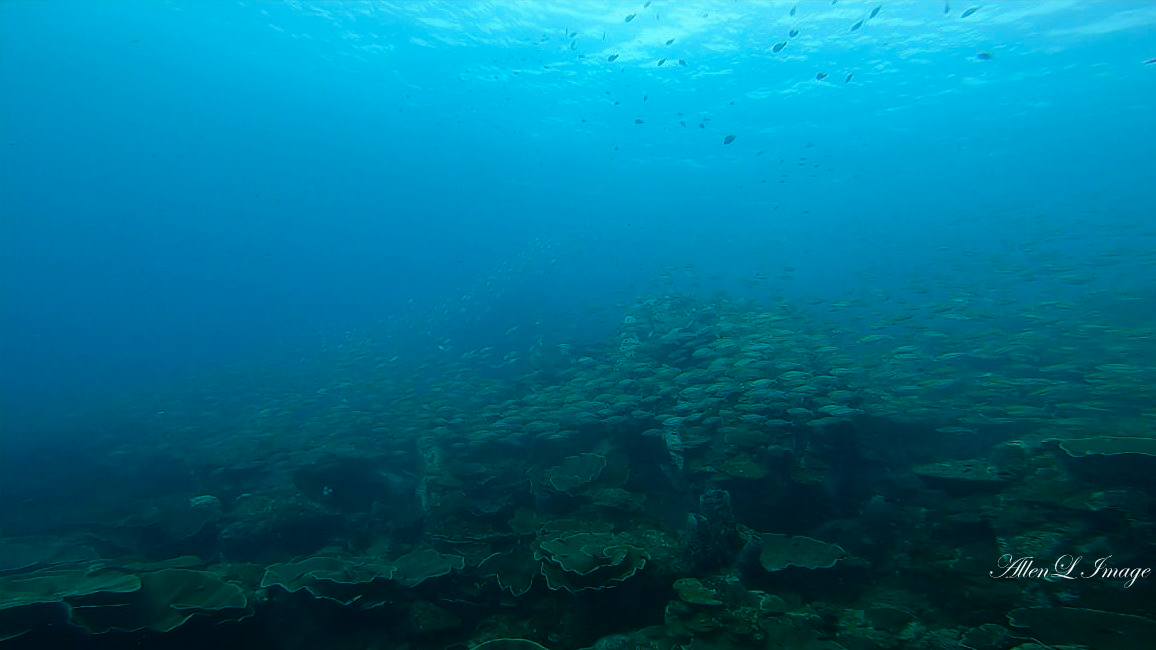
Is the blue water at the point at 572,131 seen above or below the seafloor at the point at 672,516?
above

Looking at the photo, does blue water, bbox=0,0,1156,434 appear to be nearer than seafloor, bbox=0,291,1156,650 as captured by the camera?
A: No

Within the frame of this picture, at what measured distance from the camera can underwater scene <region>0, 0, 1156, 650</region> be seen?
555cm

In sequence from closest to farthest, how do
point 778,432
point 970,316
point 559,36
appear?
point 778,432
point 970,316
point 559,36

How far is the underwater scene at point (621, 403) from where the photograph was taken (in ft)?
18.2

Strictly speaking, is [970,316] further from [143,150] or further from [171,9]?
[143,150]

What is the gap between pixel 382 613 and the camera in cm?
595

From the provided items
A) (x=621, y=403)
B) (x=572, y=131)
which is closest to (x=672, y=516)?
(x=621, y=403)

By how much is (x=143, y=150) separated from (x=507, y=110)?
4608 cm

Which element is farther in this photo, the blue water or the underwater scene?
the blue water

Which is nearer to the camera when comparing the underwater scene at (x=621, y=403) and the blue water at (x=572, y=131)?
the underwater scene at (x=621, y=403)

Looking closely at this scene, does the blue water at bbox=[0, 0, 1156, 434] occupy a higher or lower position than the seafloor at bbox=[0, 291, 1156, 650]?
higher

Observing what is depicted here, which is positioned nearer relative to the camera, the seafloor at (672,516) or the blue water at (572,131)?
the seafloor at (672,516)

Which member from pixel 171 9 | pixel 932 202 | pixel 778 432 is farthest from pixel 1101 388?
pixel 932 202

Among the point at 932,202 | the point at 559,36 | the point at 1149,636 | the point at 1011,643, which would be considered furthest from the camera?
the point at 932,202
